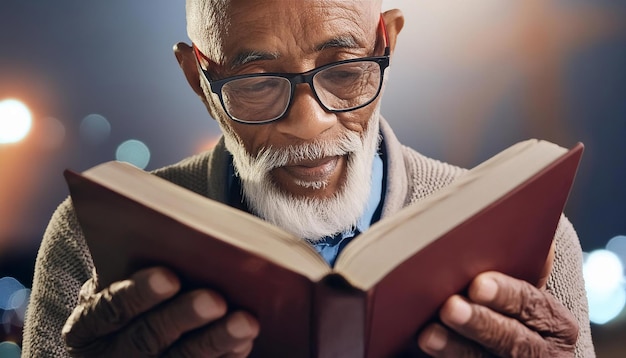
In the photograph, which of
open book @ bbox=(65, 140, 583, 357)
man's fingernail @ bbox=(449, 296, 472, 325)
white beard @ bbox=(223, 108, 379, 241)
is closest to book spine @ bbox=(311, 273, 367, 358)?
open book @ bbox=(65, 140, 583, 357)

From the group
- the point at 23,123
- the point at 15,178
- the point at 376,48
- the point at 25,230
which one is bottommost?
the point at 25,230

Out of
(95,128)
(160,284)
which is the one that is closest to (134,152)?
(95,128)

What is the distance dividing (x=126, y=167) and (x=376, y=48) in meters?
0.46

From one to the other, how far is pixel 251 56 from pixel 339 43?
13 centimetres

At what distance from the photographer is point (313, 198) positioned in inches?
39.6

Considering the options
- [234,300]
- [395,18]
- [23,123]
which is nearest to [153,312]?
[234,300]

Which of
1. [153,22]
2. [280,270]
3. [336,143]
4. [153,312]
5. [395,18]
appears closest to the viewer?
[280,270]

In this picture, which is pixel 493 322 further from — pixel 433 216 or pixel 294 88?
pixel 294 88

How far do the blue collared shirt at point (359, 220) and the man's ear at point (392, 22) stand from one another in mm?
218

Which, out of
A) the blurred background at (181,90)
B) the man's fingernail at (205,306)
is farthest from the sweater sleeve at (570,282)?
the man's fingernail at (205,306)

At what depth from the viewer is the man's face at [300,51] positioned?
0.90m

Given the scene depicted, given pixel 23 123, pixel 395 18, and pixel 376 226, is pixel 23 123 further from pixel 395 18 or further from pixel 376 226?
pixel 376 226

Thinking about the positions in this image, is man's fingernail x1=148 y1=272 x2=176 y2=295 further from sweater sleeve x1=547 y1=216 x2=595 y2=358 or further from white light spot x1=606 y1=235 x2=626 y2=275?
white light spot x1=606 y1=235 x2=626 y2=275

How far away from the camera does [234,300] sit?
2.23 ft
